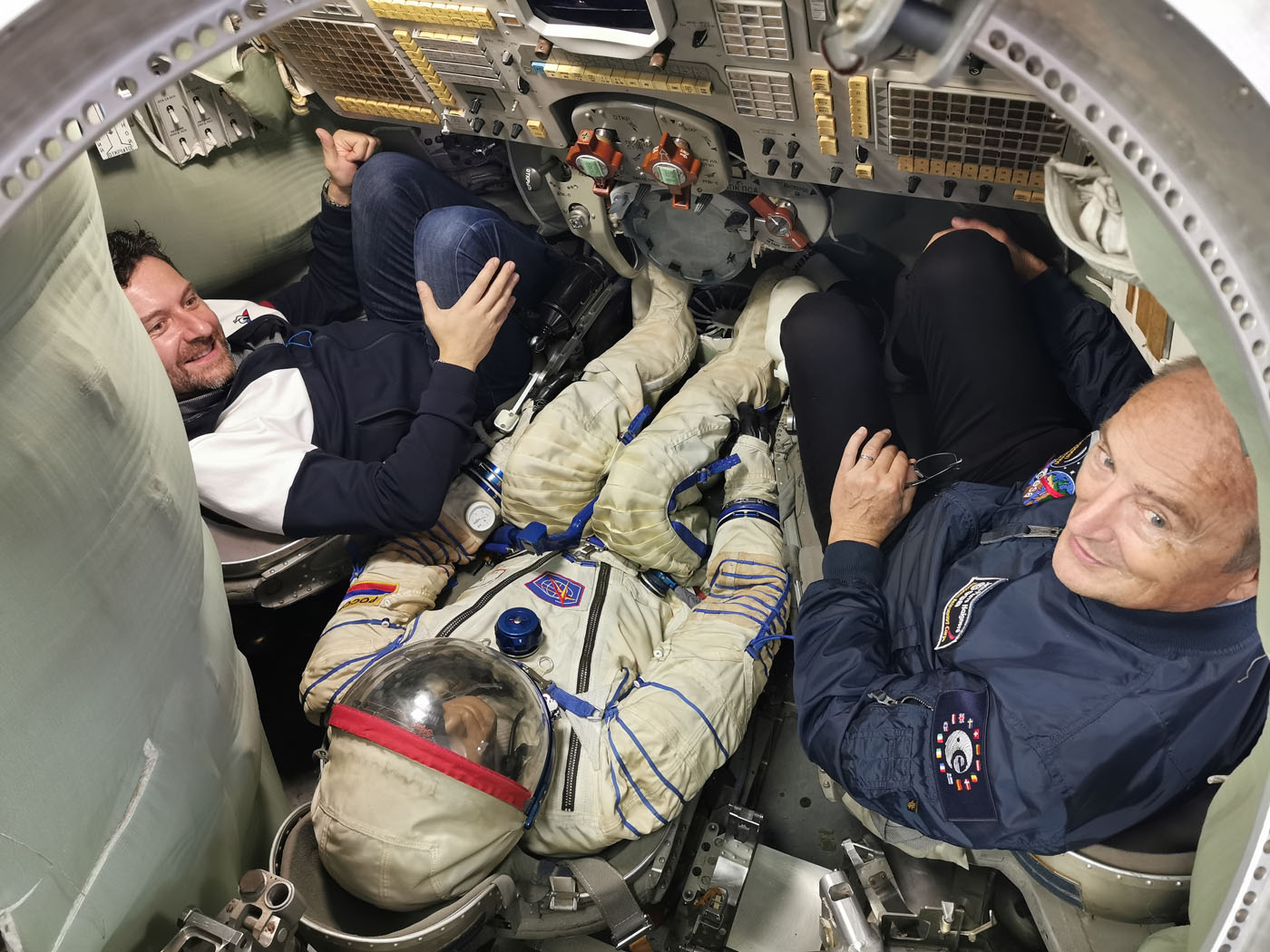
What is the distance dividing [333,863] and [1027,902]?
94cm

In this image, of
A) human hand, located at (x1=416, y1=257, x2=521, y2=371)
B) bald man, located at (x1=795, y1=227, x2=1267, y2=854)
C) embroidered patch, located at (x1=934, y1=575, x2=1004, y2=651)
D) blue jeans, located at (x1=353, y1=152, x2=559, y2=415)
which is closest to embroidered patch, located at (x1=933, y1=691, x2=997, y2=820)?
bald man, located at (x1=795, y1=227, x2=1267, y2=854)

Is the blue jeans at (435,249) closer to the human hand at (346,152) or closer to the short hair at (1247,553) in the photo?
the human hand at (346,152)

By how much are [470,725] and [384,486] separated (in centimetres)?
58

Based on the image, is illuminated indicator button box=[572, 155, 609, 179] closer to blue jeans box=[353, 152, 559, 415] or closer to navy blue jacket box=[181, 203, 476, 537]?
blue jeans box=[353, 152, 559, 415]

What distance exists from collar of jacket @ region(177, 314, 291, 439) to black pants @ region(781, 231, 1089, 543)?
1107mm

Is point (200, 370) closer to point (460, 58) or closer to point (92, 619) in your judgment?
point (460, 58)

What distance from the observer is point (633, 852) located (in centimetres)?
153

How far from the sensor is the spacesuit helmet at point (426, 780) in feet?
4.23

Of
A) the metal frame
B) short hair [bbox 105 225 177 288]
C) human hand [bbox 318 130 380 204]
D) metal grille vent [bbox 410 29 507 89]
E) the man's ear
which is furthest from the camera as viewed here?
human hand [bbox 318 130 380 204]

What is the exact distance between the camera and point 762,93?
1.58 metres

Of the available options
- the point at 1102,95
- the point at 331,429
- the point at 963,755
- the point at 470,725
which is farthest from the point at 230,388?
the point at 1102,95

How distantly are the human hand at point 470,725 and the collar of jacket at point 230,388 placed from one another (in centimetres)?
78

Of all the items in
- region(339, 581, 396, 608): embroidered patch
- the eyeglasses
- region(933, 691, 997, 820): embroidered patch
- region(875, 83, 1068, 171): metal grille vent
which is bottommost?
region(339, 581, 396, 608): embroidered patch

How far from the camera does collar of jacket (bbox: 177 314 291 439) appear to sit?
1910 mm
